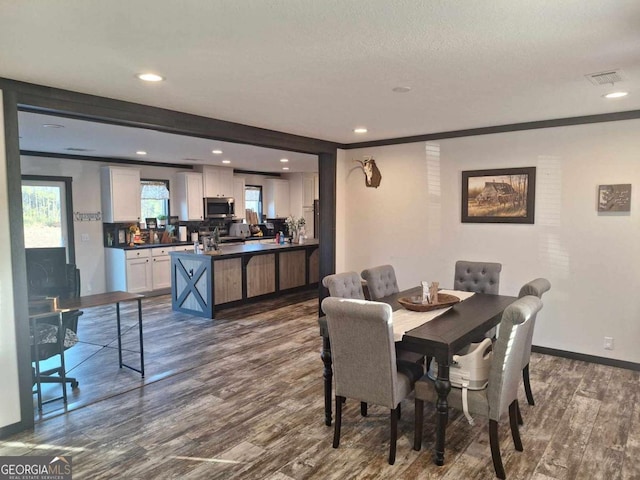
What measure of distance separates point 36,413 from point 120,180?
4.99m

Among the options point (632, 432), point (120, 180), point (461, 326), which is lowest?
point (632, 432)

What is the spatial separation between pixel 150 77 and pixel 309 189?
781cm

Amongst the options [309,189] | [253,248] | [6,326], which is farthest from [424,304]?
[309,189]

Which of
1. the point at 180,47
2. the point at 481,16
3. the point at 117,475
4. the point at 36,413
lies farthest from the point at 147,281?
the point at 481,16

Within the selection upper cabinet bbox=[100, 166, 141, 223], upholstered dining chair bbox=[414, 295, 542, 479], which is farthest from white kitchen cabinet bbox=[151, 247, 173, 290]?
upholstered dining chair bbox=[414, 295, 542, 479]

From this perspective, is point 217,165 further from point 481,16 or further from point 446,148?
point 481,16

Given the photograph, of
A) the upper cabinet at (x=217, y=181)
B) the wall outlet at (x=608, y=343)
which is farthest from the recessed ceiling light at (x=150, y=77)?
the upper cabinet at (x=217, y=181)

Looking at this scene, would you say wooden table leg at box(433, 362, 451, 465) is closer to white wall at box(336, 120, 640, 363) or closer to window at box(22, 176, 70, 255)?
white wall at box(336, 120, 640, 363)

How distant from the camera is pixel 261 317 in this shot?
6117mm

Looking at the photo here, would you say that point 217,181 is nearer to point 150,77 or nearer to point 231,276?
point 231,276

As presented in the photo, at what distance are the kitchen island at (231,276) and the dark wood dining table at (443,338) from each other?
347 cm

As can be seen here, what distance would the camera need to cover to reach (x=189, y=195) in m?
8.43

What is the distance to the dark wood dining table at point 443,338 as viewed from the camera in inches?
100

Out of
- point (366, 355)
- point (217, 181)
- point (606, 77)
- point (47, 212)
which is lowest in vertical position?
point (366, 355)
